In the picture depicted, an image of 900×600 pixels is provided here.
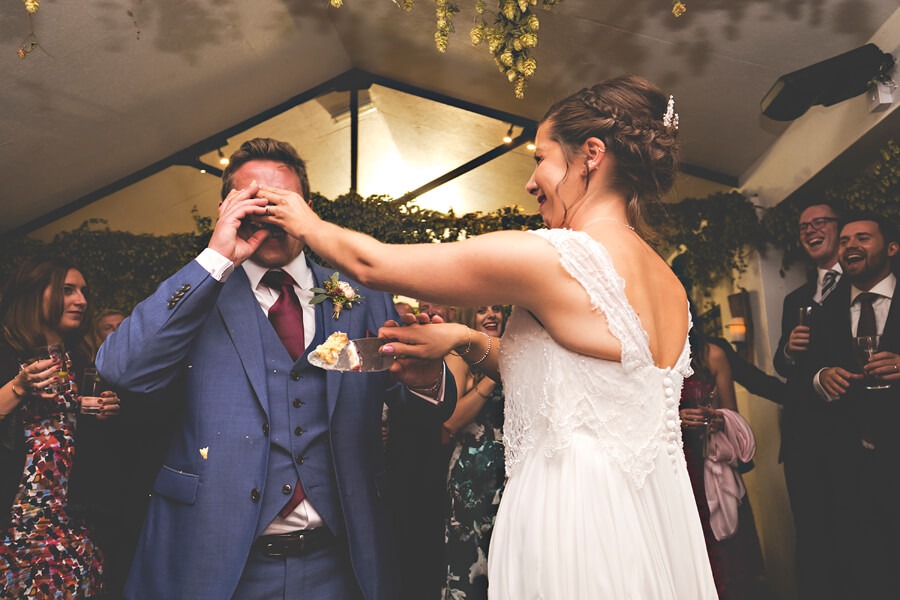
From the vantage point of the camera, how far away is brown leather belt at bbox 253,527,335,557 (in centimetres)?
169

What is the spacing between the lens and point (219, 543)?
63.4 inches

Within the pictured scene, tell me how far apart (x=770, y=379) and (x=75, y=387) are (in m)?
4.58

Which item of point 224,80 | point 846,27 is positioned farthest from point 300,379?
point 224,80

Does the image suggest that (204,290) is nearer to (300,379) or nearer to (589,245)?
(300,379)

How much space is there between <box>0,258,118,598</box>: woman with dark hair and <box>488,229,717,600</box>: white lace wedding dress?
2.17m

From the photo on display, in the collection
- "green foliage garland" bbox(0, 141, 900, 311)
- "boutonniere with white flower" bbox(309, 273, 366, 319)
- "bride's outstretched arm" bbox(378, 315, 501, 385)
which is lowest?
"bride's outstretched arm" bbox(378, 315, 501, 385)

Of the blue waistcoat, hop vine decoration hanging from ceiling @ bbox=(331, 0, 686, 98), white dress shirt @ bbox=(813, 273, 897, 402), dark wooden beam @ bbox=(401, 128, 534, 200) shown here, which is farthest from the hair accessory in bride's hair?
dark wooden beam @ bbox=(401, 128, 534, 200)

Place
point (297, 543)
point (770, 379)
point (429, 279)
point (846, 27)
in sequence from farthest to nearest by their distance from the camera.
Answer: point (770, 379) < point (846, 27) < point (297, 543) < point (429, 279)

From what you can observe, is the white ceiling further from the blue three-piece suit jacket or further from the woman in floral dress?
the blue three-piece suit jacket

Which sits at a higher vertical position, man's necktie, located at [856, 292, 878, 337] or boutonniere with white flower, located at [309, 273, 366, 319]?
man's necktie, located at [856, 292, 878, 337]

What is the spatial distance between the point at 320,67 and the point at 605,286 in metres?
5.77

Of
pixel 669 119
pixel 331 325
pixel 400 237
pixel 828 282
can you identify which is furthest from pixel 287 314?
pixel 400 237

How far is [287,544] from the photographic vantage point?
5.57ft

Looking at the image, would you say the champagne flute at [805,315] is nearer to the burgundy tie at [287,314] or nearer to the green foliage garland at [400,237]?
the green foliage garland at [400,237]
